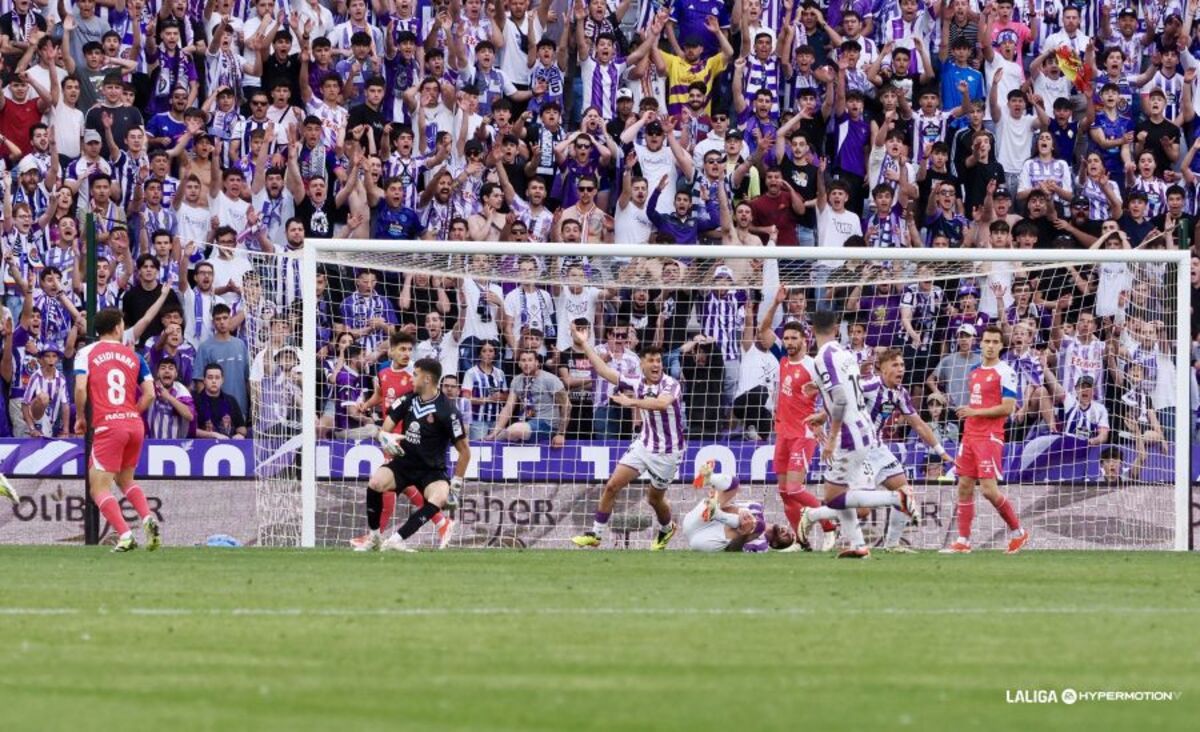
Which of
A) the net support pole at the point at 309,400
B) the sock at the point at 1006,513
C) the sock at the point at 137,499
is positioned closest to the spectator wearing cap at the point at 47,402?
the net support pole at the point at 309,400

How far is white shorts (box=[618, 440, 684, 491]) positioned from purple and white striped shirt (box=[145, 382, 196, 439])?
15.7ft

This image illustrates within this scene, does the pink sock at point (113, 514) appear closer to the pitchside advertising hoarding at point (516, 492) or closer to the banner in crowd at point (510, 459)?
the pitchside advertising hoarding at point (516, 492)

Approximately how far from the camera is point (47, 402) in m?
22.1

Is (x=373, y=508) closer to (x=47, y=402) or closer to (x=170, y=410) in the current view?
(x=170, y=410)

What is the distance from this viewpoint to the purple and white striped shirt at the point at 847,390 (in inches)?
693

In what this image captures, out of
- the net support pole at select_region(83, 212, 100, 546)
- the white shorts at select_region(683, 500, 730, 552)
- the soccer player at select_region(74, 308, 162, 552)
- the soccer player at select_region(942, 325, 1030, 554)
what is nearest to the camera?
the soccer player at select_region(74, 308, 162, 552)

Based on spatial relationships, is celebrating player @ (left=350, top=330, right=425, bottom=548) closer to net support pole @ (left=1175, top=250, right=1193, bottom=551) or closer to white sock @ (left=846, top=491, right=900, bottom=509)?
white sock @ (left=846, top=491, right=900, bottom=509)

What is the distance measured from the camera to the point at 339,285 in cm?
2295

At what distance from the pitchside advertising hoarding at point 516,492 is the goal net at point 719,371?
0.09 ft

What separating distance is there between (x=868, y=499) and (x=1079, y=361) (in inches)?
227

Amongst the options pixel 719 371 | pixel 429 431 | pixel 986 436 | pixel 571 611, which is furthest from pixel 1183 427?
pixel 571 611

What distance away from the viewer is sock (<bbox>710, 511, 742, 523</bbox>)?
1984 centimetres

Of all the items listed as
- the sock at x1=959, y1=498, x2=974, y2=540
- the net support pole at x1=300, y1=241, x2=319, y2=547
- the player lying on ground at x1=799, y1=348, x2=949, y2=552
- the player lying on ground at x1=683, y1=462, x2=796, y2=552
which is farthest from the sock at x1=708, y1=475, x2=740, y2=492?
the net support pole at x1=300, y1=241, x2=319, y2=547

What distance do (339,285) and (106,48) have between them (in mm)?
4541
